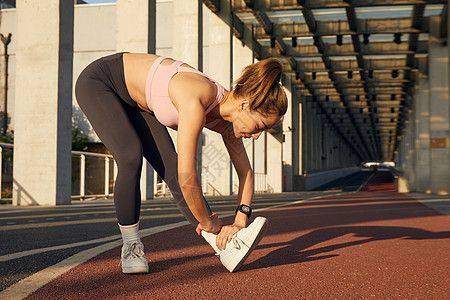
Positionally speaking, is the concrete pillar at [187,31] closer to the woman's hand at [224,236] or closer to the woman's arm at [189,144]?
the woman's hand at [224,236]

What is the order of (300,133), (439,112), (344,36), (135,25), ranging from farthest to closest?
(300,133), (344,36), (439,112), (135,25)

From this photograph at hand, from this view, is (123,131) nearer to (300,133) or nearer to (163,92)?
(163,92)

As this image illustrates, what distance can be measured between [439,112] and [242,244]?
21510 mm

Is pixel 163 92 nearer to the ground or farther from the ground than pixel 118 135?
farther from the ground

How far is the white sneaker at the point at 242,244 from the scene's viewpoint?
7.98 ft

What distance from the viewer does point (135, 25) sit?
42.4 feet

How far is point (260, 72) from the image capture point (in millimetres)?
2312

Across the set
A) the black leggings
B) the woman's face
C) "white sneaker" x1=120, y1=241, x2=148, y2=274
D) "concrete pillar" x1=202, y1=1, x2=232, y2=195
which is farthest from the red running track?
"concrete pillar" x1=202, y1=1, x2=232, y2=195

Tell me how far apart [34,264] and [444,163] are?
20.0m

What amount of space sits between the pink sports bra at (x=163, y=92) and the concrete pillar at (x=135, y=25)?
10772 mm

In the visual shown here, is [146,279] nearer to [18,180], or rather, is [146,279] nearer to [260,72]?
[260,72]

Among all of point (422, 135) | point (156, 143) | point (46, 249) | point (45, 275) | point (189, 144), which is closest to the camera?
point (189, 144)

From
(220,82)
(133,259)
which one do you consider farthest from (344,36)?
(133,259)

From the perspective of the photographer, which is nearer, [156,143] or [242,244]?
[242,244]
